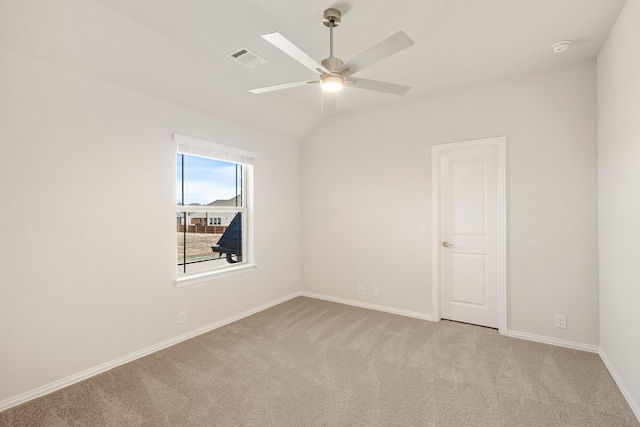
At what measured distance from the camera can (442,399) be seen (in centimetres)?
217

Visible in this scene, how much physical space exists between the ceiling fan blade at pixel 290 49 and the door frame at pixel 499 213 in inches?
85.4

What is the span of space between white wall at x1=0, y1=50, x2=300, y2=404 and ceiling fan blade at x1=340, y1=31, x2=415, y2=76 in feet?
6.87

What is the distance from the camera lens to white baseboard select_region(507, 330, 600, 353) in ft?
9.35

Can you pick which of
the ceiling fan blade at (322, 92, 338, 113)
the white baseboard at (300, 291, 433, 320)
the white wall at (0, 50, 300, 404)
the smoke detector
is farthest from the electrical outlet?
the white wall at (0, 50, 300, 404)

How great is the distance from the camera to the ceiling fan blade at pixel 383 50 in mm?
1611

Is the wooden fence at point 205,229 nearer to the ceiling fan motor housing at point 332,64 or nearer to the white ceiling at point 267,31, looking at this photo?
the white ceiling at point 267,31

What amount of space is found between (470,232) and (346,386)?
228cm

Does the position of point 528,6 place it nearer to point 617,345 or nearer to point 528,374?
point 617,345

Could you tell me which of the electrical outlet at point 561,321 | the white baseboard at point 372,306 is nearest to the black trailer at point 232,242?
the white baseboard at point 372,306

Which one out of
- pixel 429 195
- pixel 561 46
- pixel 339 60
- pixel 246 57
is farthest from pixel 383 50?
pixel 429 195

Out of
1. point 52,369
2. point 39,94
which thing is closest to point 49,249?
point 52,369

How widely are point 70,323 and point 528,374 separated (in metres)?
3.68

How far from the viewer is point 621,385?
222 cm

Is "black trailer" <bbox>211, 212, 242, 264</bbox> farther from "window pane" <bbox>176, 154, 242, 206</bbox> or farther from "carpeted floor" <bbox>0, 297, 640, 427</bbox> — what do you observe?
"carpeted floor" <bbox>0, 297, 640, 427</bbox>
